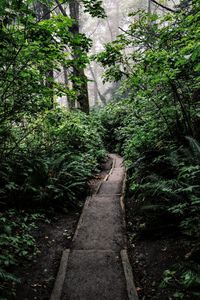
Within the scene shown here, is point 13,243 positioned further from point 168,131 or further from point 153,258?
point 168,131

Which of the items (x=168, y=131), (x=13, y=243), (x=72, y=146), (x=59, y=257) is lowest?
(x=59, y=257)

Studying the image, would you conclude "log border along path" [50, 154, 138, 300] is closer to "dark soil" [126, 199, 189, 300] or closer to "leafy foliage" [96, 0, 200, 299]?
"dark soil" [126, 199, 189, 300]

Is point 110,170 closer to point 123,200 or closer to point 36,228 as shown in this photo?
point 123,200

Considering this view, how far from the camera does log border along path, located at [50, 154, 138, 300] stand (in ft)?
12.6

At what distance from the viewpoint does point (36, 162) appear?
7305 millimetres

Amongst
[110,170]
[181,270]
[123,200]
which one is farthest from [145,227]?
[110,170]

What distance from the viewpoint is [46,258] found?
15.8 feet

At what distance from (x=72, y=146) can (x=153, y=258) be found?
245 inches

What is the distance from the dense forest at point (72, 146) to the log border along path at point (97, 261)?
0.40 metres

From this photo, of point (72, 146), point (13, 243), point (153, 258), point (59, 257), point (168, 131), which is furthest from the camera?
point (72, 146)

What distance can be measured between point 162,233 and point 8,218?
11.0ft

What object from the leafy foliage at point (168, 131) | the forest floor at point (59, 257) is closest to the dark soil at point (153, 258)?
the forest floor at point (59, 257)

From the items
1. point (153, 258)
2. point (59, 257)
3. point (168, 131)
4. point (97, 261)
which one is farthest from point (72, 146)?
point (153, 258)

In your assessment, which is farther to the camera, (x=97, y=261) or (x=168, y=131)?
(x=168, y=131)
